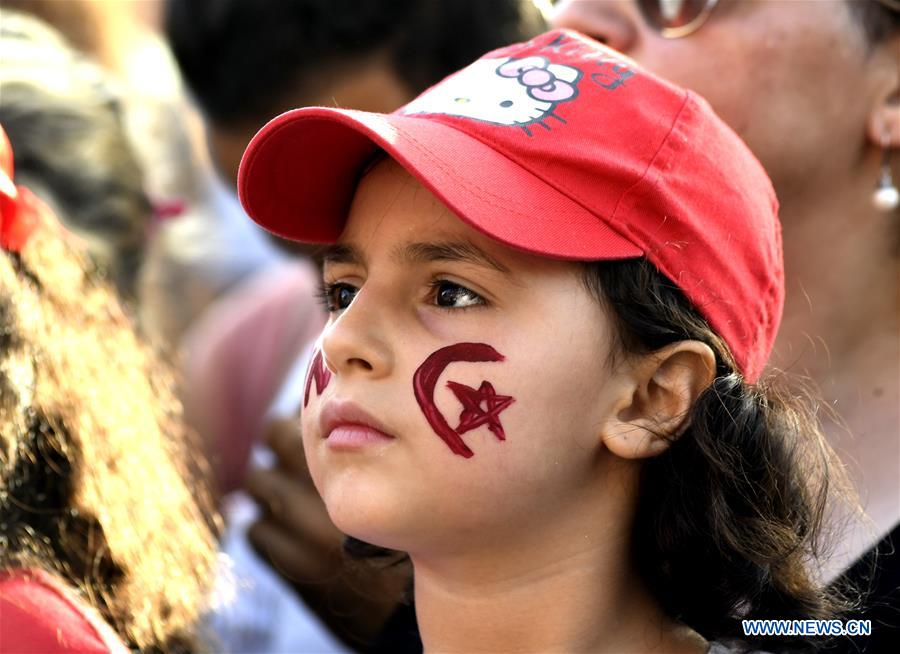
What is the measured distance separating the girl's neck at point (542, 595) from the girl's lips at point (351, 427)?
21cm

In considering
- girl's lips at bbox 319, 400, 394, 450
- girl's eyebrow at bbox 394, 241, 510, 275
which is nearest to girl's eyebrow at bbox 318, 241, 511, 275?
girl's eyebrow at bbox 394, 241, 510, 275

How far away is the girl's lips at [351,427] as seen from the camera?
1.74 meters

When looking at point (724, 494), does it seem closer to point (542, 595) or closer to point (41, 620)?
point (542, 595)

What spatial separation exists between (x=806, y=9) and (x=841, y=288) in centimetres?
51

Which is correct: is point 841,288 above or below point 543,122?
below

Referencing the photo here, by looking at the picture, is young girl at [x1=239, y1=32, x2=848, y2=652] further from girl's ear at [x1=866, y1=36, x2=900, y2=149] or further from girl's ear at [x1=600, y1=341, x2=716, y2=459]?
girl's ear at [x1=866, y1=36, x2=900, y2=149]

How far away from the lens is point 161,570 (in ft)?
6.98

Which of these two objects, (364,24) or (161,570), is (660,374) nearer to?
(161,570)

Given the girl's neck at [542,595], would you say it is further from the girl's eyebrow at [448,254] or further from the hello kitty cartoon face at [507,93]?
the hello kitty cartoon face at [507,93]

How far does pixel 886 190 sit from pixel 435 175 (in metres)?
0.98

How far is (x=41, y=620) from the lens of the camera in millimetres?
1801

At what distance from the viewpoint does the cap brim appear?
173 cm

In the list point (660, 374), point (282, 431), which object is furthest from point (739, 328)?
point (282, 431)

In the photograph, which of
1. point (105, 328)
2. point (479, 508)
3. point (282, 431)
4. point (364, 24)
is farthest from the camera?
point (364, 24)
